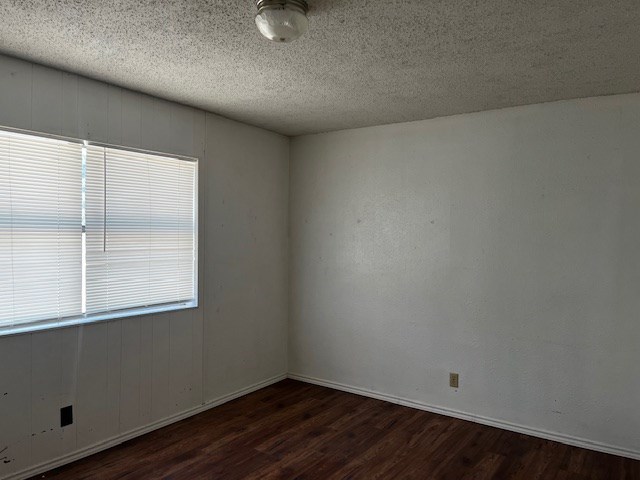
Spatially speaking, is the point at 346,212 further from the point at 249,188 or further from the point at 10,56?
the point at 10,56

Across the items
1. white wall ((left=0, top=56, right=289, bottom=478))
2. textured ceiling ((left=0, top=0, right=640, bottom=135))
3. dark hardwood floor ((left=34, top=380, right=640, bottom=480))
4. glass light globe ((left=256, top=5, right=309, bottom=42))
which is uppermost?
textured ceiling ((left=0, top=0, right=640, bottom=135))

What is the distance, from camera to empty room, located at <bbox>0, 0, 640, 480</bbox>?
2.35 meters

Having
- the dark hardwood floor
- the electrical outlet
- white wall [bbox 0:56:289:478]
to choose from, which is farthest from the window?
the dark hardwood floor

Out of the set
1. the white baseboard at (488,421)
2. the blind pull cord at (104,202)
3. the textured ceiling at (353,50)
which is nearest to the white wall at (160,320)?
the blind pull cord at (104,202)

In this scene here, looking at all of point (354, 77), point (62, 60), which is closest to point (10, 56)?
point (62, 60)

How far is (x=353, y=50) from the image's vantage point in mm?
2389

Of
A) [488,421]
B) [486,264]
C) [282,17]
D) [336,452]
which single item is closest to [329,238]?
[486,264]

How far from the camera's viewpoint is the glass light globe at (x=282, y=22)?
183 cm

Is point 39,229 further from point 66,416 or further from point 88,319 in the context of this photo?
point 66,416

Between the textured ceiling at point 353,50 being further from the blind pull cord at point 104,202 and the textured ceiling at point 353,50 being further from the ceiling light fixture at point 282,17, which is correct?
the blind pull cord at point 104,202

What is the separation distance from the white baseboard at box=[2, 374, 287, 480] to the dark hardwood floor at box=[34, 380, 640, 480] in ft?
0.17

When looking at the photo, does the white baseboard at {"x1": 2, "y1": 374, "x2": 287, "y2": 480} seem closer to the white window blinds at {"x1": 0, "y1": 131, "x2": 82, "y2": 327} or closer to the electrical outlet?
the electrical outlet

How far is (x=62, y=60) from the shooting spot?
2.57 m

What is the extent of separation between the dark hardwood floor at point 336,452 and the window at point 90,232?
3.18 ft
